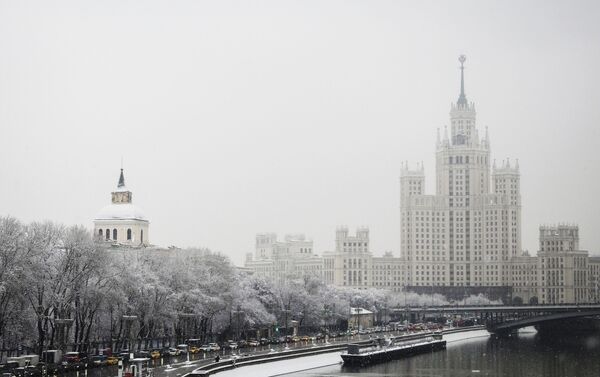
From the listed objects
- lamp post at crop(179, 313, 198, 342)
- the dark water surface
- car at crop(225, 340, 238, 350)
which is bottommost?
the dark water surface

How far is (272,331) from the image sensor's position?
165 meters

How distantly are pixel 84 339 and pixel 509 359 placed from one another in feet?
174

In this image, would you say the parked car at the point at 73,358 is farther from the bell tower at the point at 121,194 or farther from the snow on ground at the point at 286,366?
the bell tower at the point at 121,194

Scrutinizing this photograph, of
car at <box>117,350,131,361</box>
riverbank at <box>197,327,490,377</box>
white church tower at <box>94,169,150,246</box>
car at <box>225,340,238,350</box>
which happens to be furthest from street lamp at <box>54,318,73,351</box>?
white church tower at <box>94,169,150,246</box>

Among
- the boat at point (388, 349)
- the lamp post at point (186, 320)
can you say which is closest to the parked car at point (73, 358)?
the lamp post at point (186, 320)

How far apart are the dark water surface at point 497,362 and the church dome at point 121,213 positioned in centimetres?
5916

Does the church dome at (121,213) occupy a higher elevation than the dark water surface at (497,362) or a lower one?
higher

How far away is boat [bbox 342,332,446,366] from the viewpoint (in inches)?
4697

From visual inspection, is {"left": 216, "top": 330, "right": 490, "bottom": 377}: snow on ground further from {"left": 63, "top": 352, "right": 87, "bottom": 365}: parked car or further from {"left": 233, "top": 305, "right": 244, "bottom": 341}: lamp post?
{"left": 233, "top": 305, "right": 244, "bottom": 341}: lamp post

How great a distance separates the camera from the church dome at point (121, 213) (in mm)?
178125

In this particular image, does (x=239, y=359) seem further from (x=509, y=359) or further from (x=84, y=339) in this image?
(x=509, y=359)

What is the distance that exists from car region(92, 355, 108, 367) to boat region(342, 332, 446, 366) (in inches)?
1226

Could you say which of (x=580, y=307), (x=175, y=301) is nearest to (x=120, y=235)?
(x=175, y=301)

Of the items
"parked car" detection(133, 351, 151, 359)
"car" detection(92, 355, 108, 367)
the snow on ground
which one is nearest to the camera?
"car" detection(92, 355, 108, 367)
